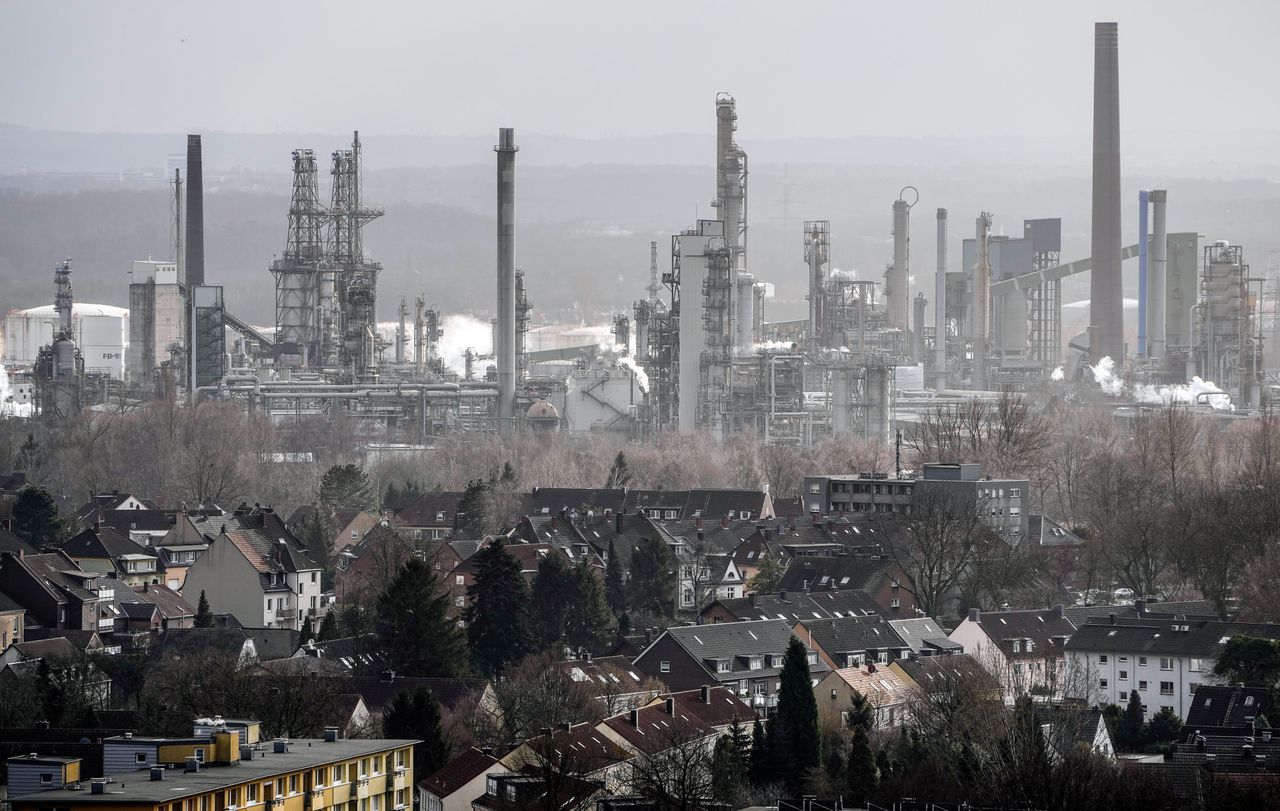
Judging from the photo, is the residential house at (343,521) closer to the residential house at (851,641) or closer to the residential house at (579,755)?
the residential house at (851,641)

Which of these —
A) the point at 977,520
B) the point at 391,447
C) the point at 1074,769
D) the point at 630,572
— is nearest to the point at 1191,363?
the point at 391,447

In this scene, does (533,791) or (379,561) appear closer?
(533,791)

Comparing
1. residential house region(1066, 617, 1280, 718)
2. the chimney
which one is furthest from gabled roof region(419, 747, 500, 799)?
the chimney

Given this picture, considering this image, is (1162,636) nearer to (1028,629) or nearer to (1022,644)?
(1022,644)

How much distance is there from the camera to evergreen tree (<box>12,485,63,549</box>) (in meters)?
60.8

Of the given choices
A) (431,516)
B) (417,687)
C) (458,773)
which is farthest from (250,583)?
(458,773)

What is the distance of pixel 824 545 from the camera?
6375 cm

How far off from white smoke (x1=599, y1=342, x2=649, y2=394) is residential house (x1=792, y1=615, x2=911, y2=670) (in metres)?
57.9

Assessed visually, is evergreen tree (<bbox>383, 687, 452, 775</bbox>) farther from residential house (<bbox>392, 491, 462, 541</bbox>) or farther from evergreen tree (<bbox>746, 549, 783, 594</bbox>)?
residential house (<bbox>392, 491, 462, 541</bbox>)

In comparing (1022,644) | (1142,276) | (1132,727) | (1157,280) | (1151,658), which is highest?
(1142,276)

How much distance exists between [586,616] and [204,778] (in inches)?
958

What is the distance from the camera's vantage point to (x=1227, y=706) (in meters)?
38.9

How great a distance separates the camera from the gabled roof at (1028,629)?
4888 cm

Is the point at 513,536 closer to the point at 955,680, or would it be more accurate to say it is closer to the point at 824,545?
the point at 824,545
